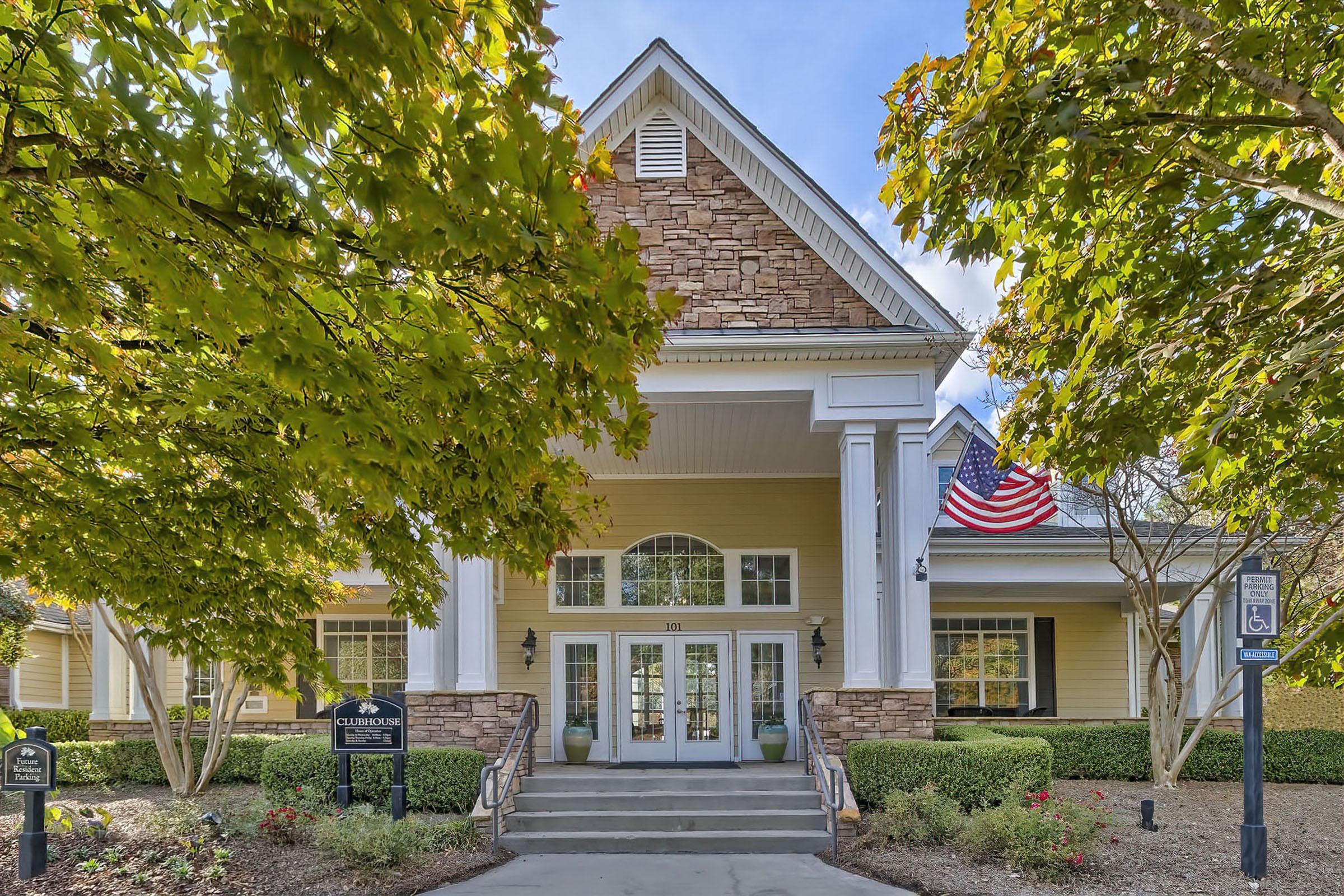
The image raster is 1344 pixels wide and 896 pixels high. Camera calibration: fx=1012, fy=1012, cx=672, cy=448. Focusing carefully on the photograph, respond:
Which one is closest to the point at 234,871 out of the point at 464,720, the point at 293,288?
the point at 464,720

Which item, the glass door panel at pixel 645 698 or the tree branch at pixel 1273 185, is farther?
the glass door panel at pixel 645 698

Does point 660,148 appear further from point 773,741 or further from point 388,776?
point 773,741

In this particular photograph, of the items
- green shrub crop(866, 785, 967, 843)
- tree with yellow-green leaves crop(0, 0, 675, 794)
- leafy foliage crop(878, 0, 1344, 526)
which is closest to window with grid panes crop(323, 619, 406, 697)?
green shrub crop(866, 785, 967, 843)

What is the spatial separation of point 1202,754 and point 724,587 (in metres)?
6.99

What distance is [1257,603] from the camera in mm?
8508

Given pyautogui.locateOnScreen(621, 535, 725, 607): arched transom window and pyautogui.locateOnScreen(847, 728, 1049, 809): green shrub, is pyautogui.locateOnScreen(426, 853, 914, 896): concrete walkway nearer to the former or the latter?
pyautogui.locateOnScreen(847, 728, 1049, 809): green shrub

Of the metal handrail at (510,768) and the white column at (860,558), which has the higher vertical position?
the white column at (860,558)

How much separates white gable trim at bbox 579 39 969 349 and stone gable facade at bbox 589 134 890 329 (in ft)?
0.46

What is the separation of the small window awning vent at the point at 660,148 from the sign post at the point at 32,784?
8.58m

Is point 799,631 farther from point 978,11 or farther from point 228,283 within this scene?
point 228,283

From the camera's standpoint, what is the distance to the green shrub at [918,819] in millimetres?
9477

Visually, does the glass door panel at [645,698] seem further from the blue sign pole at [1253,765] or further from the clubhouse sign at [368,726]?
the blue sign pole at [1253,765]

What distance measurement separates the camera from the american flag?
1116 centimetres

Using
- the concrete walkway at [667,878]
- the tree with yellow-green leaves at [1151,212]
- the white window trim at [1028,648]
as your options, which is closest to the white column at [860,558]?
the concrete walkway at [667,878]
